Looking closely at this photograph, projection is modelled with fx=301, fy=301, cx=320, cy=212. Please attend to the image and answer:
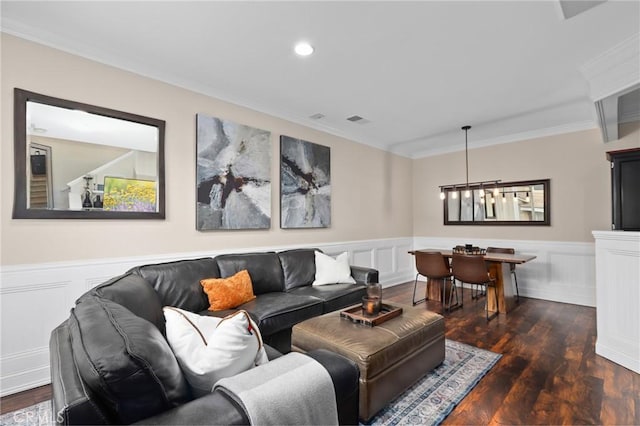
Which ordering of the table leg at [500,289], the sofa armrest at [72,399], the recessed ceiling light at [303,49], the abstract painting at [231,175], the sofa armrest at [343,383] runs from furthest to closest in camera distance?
the table leg at [500,289], the abstract painting at [231,175], the recessed ceiling light at [303,49], the sofa armrest at [343,383], the sofa armrest at [72,399]

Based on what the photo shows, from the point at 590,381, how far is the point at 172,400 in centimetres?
300

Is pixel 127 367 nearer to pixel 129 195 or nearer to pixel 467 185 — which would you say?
pixel 129 195

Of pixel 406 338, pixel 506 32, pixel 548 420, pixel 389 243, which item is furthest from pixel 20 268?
pixel 389 243

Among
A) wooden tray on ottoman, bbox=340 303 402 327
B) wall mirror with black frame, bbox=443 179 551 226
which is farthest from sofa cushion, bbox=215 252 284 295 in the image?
wall mirror with black frame, bbox=443 179 551 226

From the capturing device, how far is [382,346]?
198 centimetres

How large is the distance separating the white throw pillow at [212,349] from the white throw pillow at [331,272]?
2.37 metres

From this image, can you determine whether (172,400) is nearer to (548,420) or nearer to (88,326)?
(88,326)

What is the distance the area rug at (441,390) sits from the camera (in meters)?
1.95

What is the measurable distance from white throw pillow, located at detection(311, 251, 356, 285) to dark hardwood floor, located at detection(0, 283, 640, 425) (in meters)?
1.29

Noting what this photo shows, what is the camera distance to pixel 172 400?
1044mm

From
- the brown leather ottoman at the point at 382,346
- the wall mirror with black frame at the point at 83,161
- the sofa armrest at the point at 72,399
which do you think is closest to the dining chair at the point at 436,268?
the brown leather ottoman at the point at 382,346

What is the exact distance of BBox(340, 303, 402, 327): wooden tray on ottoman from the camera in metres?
2.29

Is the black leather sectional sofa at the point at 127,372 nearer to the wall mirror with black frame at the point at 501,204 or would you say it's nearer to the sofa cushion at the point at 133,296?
the sofa cushion at the point at 133,296

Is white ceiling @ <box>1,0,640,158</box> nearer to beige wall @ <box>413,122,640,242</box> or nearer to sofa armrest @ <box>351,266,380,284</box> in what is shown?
beige wall @ <box>413,122,640,242</box>
